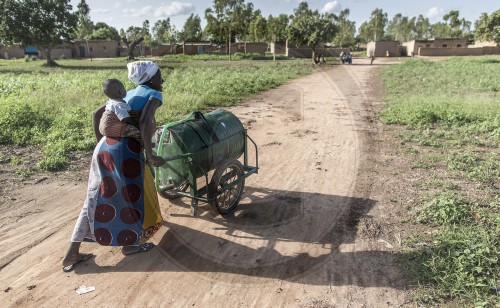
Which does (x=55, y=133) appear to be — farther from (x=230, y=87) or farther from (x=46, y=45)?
(x=46, y=45)

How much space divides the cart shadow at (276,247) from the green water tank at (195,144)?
2.36ft

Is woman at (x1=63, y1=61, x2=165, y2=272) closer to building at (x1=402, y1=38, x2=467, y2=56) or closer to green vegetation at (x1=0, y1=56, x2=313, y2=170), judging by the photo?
green vegetation at (x1=0, y1=56, x2=313, y2=170)

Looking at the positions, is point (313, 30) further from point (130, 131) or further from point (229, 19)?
point (130, 131)

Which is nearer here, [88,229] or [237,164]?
[88,229]

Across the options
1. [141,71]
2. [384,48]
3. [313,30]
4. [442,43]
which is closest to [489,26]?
[384,48]

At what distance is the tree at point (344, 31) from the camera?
69.7 metres

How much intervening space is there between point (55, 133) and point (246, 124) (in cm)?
473

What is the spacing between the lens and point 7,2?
116 ft

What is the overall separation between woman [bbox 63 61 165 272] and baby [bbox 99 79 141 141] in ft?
0.21

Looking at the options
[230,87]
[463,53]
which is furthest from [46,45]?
[463,53]

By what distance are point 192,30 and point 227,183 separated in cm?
7331

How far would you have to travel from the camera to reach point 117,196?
138 inches

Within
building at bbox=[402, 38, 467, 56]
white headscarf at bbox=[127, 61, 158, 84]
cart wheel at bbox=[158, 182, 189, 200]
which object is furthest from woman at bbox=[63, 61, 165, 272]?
building at bbox=[402, 38, 467, 56]

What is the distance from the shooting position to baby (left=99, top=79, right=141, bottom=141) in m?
3.29
